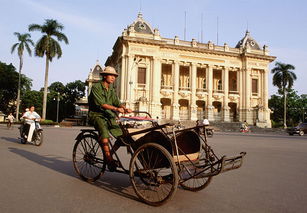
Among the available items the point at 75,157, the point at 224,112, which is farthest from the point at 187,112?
the point at 75,157

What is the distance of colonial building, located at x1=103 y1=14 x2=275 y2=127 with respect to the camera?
38.0m

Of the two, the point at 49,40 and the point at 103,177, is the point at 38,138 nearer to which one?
the point at 103,177

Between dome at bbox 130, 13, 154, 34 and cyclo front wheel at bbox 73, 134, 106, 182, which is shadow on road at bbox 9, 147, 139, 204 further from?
dome at bbox 130, 13, 154, 34

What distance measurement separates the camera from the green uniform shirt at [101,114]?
13.9 feet

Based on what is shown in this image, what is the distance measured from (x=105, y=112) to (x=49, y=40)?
36.4 metres

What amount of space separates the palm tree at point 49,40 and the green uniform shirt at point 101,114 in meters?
34.0

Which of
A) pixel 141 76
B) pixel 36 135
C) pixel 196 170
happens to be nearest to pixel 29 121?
pixel 36 135

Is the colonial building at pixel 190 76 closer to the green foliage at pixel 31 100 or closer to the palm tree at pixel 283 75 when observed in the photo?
the palm tree at pixel 283 75

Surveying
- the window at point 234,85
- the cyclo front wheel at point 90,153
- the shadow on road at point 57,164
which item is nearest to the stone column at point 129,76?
the window at point 234,85

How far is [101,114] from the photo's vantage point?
14.4 ft

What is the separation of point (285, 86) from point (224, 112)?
16583mm

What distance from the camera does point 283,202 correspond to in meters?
3.66

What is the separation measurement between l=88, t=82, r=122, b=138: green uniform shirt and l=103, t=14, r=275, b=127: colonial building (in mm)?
31403

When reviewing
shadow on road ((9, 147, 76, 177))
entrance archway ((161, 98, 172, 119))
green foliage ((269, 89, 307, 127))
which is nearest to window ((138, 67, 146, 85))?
entrance archway ((161, 98, 172, 119))
